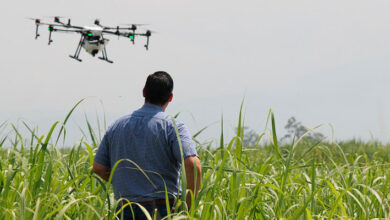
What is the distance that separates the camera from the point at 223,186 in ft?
16.6

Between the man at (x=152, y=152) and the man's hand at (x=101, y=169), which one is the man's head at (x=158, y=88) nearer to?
the man at (x=152, y=152)

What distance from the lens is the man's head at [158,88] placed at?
3.91m

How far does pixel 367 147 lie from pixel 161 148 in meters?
14.0

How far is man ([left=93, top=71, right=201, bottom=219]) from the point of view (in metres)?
3.79

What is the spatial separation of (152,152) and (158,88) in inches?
19.3

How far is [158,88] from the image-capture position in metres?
3.93

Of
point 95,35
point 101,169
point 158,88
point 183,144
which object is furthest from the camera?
point 95,35

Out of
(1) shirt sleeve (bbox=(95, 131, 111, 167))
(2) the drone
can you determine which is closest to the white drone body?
(2) the drone

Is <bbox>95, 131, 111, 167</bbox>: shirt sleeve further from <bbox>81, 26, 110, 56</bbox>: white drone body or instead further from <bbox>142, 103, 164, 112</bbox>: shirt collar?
<bbox>81, 26, 110, 56</bbox>: white drone body

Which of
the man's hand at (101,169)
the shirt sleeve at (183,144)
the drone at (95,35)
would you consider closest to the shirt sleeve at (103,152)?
the man's hand at (101,169)

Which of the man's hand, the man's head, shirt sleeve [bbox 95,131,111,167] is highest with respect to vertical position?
the man's head

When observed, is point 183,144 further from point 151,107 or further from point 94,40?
point 94,40

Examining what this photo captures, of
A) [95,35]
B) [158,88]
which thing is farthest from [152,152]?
[95,35]

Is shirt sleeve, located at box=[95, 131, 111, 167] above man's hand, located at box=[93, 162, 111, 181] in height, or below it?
above
